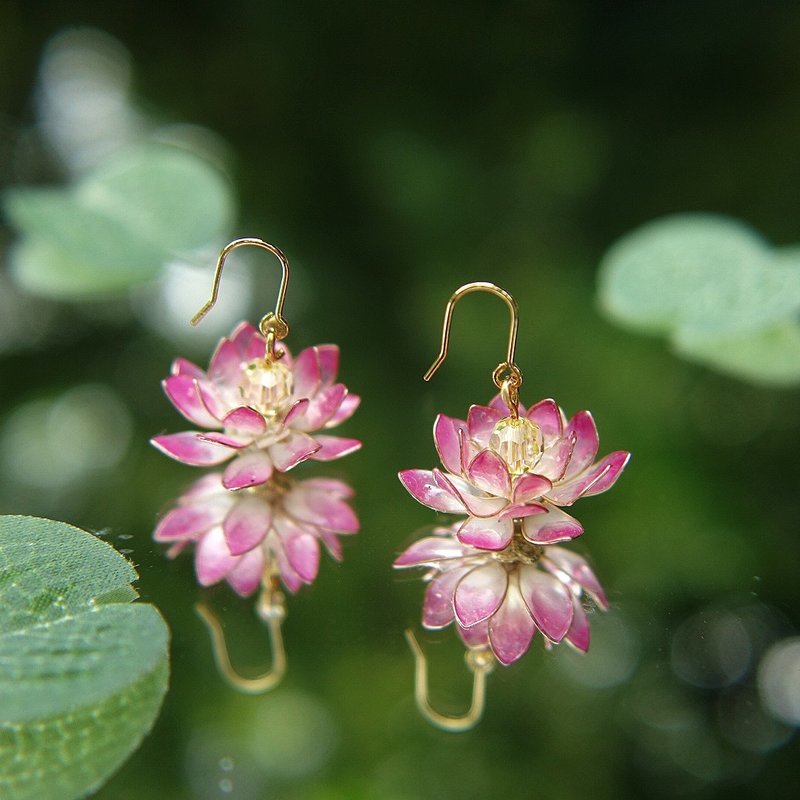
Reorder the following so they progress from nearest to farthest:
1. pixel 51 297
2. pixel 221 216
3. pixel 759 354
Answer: pixel 759 354
pixel 221 216
pixel 51 297

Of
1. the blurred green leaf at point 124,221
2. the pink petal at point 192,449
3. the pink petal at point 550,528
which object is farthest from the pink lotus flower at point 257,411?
the blurred green leaf at point 124,221

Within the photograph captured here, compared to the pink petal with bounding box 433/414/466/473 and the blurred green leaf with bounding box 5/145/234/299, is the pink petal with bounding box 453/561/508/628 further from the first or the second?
the blurred green leaf with bounding box 5/145/234/299

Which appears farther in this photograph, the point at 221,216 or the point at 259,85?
the point at 259,85

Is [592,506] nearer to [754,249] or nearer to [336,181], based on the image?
[754,249]

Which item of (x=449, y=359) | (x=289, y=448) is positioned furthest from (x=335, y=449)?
(x=449, y=359)

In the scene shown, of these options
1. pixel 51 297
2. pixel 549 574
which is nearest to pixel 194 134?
pixel 51 297

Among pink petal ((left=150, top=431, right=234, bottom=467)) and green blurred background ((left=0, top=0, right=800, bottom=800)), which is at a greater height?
pink petal ((left=150, top=431, right=234, bottom=467))

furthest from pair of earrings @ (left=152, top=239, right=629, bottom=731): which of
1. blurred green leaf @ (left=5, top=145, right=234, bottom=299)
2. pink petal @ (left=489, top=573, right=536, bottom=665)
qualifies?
blurred green leaf @ (left=5, top=145, right=234, bottom=299)
